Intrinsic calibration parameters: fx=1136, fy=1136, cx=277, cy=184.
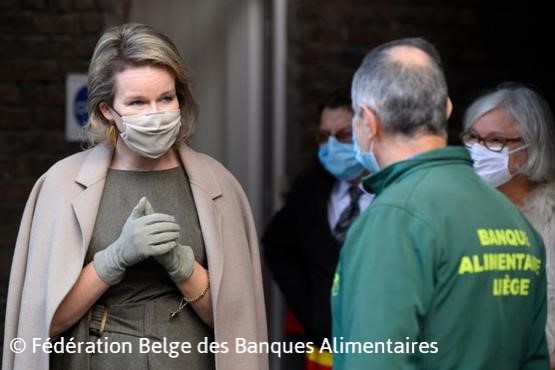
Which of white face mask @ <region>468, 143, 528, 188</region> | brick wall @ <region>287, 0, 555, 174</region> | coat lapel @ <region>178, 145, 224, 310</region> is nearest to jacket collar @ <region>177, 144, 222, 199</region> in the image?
coat lapel @ <region>178, 145, 224, 310</region>

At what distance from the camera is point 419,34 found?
6.16 m

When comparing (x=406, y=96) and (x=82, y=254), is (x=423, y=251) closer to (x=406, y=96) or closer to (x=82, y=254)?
(x=406, y=96)

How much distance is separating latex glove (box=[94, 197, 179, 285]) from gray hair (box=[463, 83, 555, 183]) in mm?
1388

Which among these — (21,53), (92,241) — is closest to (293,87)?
(21,53)

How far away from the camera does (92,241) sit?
334 cm

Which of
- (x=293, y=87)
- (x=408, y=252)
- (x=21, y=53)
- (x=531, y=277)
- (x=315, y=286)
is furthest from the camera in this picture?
(x=293, y=87)

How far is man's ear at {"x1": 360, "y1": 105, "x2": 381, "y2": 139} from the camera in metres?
2.83

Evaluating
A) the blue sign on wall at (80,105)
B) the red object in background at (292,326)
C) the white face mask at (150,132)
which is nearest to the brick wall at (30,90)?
the blue sign on wall at (80,105)

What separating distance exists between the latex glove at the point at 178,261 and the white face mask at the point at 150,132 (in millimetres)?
173

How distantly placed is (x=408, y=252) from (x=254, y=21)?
366 centimetres

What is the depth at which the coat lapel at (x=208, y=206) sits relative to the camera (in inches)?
133

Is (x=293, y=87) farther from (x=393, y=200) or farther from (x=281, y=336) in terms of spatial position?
(x=393, y=200)

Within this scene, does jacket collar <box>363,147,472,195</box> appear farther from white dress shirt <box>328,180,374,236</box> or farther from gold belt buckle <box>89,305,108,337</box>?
white dress shirt <box>328,180,374,236</box>

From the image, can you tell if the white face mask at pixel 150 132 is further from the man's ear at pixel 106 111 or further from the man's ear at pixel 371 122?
the man's ear at pixel 371 122
